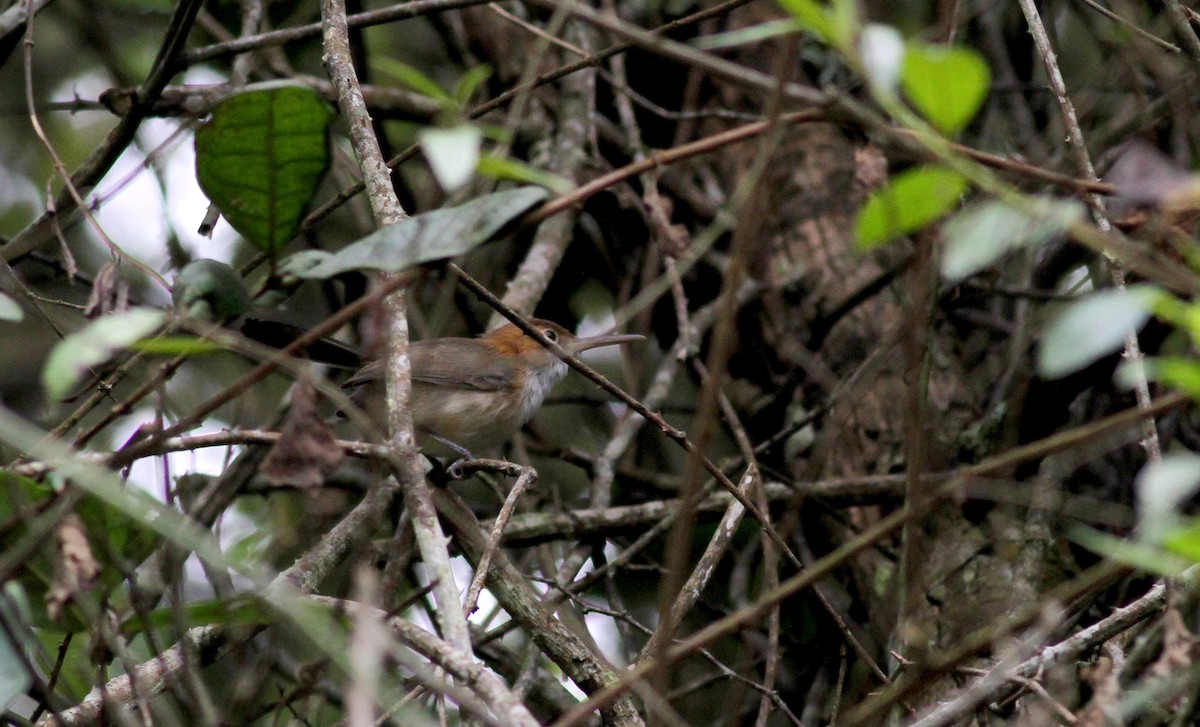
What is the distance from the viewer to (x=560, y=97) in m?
5.48

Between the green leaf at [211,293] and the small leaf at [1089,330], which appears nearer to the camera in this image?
the small leaf at [1089,330]

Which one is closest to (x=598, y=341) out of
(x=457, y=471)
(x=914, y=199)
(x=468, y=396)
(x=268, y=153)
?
(x=468, y=396)

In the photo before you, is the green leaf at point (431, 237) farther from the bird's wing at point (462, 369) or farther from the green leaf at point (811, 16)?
the bird's wing at point (462, 369)

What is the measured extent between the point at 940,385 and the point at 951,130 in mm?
3495

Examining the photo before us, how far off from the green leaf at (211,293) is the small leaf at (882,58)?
1049 millimetres

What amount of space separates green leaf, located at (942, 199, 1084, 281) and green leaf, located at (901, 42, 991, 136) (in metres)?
0.14

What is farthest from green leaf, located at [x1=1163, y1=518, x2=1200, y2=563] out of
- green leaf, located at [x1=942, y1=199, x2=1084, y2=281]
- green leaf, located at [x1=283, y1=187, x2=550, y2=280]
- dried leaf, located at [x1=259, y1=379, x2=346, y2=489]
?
dried leaf, located at [x1=259, y1=379, x2=346, y2=489]

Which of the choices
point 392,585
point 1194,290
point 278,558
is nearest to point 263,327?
point 278,558

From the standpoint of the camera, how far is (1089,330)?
133 centimetres

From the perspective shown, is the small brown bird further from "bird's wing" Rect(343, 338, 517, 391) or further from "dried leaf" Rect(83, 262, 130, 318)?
"dried leaf" Rect(83, 262, 130, 318)

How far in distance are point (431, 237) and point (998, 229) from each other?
2.57 feet

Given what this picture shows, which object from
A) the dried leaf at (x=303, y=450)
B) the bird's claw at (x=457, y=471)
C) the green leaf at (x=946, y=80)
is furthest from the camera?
the bird's claw at (x=457, y=471)

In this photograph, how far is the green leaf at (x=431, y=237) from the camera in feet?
5.31

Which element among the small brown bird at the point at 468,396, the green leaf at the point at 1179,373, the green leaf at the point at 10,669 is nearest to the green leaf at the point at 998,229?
the green leaf at the point at 1179,373
